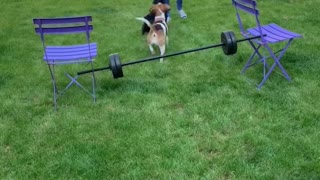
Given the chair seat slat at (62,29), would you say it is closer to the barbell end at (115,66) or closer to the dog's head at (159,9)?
the barbell end at (115,66)

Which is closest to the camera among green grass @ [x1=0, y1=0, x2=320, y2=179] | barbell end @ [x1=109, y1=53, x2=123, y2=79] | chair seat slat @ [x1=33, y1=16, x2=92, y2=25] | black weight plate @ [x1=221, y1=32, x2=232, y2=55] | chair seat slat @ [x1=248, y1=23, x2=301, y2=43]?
green grass @ [x1=0, y1=0, x2=320, y2=179]

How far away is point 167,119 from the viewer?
448 cm

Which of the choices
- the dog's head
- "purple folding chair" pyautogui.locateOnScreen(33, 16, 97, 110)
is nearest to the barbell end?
"purple folding chair" pyautogui.locateOnScreen(33, 16, 97, 110)

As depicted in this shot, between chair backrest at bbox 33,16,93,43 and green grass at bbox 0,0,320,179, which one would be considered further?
chair backrest at bbox 33,16,93,43

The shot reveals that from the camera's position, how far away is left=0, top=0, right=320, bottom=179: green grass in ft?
11.9

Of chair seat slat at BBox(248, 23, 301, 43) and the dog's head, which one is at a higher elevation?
the dog's head

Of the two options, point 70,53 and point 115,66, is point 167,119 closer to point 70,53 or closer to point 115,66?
point 115,66

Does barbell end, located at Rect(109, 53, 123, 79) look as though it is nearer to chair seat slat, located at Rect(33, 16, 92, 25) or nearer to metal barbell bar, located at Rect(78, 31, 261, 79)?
metal barbell bar, located at Rect(78, 31, 261, 79)

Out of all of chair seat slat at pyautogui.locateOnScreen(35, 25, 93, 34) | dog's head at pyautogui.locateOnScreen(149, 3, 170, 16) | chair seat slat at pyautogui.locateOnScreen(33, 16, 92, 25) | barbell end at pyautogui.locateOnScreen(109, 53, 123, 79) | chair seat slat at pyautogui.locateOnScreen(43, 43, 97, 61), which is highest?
chair seat slat at pyautogui.locateOnScreen(33, 16, 92, 25)

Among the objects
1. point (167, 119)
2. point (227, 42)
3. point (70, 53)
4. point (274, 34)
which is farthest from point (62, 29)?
point (274, 34)

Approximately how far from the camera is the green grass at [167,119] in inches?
143

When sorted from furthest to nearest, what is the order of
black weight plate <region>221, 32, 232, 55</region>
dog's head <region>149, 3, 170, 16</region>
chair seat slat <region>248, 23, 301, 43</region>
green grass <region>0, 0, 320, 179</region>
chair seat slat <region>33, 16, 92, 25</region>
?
dog's head <region>149, 3, 170, 16</region>, chair seat slat <region>248, 23, 301, 43</region>, black weight plate <region>221, 32, 232, 55</region>, chair seat slat <region>33, 16, 92, 25</region>, green grass <region>0, 0, 320, 179</region>

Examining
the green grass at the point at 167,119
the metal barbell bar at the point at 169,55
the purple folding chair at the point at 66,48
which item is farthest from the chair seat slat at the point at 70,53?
the green grass at the point at 167,119

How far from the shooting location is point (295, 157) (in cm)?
367
